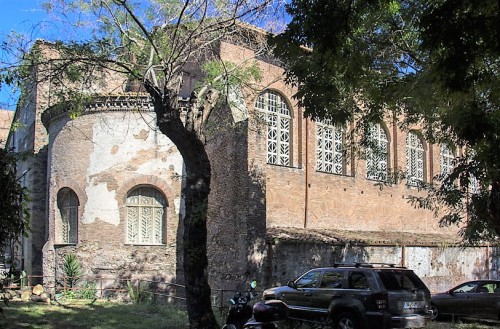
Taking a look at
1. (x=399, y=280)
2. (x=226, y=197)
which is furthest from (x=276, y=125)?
(x=399, y=280)

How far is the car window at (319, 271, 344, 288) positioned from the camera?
11961 mm

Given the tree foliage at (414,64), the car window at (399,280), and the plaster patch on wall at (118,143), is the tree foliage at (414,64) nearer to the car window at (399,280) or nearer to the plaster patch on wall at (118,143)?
the car window at (399,280)

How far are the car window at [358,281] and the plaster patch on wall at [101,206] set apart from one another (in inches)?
434

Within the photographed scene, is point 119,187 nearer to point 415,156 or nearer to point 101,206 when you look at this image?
point 101,206

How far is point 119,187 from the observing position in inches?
797

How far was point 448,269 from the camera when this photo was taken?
25.5 m

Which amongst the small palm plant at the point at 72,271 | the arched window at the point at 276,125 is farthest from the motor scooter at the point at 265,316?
the arched window at the point at 276,125

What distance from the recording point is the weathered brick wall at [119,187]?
2008 centimetres

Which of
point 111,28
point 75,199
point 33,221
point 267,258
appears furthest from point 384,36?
point 33,221

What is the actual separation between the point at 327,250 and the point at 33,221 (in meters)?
13.1

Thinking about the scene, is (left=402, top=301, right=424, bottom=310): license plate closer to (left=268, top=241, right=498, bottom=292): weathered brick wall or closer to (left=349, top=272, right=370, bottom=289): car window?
(left=349, top=272, right=370, bottom=289): car window

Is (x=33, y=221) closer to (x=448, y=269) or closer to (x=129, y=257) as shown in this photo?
(x=129, y=257)

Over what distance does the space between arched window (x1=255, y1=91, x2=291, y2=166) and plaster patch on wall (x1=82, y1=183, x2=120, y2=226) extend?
6.51 metres

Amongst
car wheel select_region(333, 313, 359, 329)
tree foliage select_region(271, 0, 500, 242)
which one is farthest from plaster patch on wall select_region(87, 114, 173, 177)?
car wheel select_region(333, 313, 359, 329)
